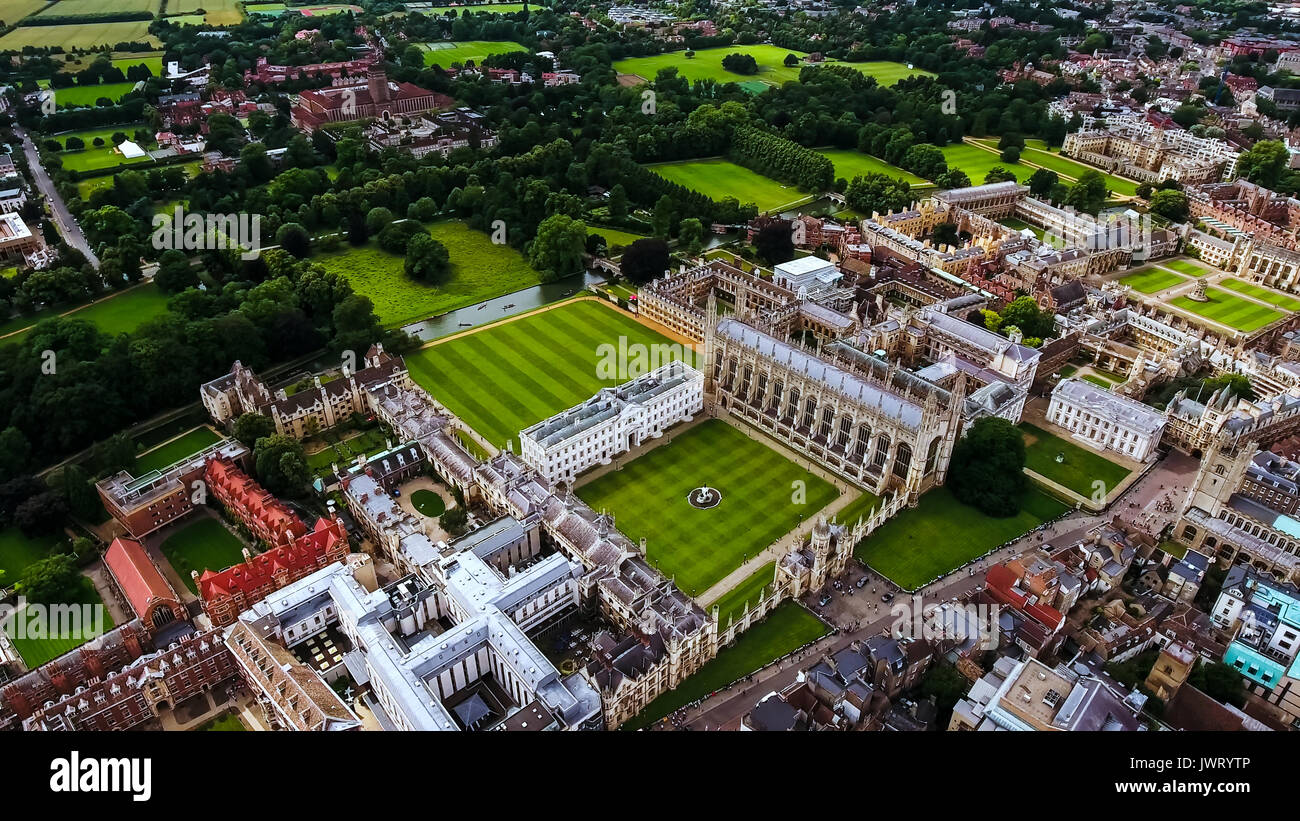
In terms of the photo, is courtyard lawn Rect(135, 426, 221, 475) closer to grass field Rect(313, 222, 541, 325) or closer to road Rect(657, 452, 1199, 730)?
grass field Rect(313, 222, 541, 325)

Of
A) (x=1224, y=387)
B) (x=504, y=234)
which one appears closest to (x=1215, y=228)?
(x=1224, y=387)

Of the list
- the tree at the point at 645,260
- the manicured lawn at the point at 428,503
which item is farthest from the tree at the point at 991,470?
the tree at the point at 645,260

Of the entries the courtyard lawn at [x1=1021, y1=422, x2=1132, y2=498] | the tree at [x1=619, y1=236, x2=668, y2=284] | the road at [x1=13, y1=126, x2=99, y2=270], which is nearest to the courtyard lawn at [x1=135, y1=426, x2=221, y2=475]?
the road at [x1=13, y1=126, x2=99, y2=270]

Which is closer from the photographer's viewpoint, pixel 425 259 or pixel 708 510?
pixel 708 510

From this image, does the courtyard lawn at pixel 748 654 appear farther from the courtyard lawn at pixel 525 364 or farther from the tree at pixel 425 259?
the tree at pixel 425 259

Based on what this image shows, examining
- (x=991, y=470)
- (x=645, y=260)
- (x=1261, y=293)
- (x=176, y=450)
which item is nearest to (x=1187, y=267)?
(x=1261, y=293)

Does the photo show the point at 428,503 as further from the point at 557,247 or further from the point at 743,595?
the point at 557,247

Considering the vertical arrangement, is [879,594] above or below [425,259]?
below

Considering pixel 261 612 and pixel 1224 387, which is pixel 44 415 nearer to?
pixel 261 612
